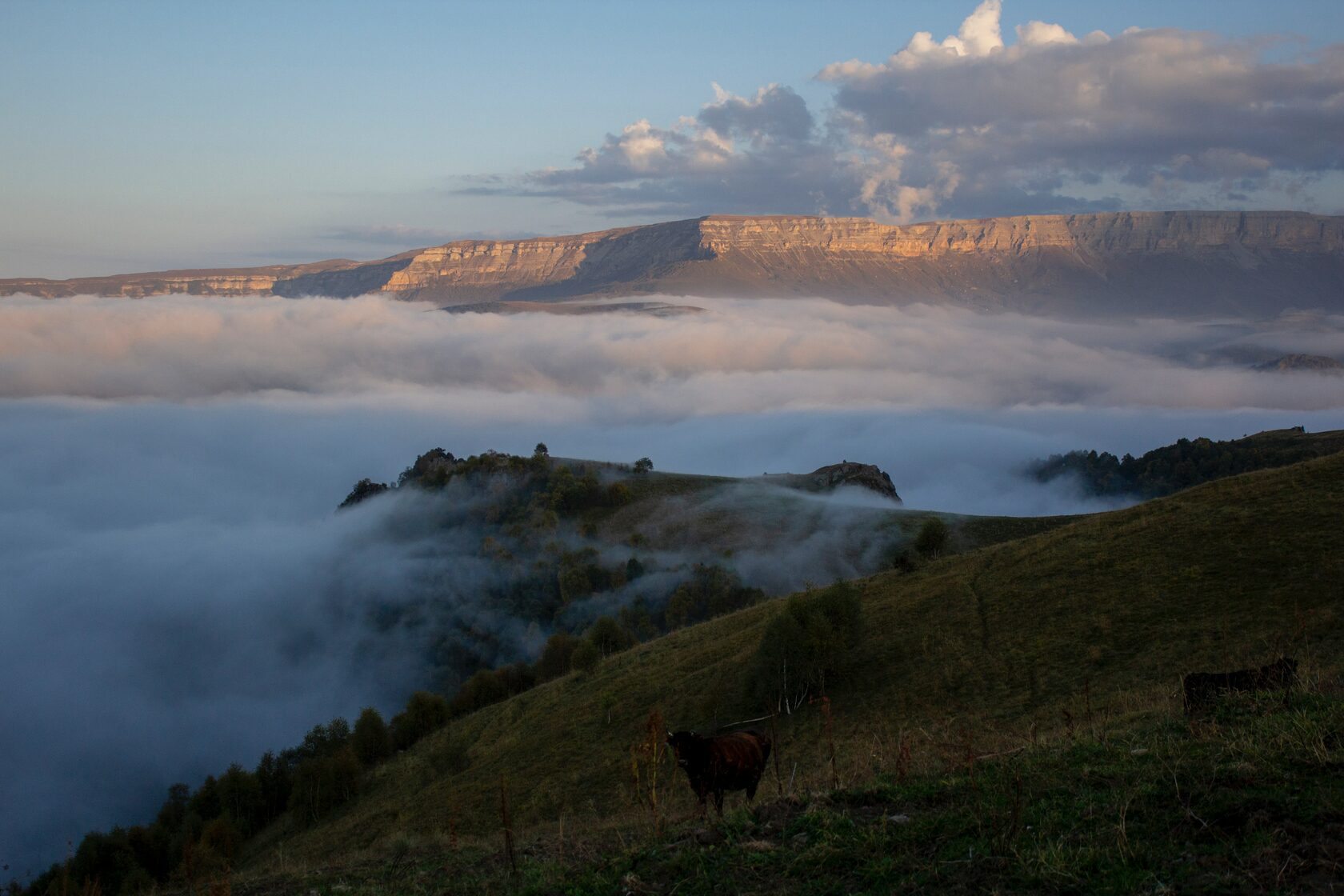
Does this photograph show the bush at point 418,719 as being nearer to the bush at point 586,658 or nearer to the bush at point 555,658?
the bush at point 555,658

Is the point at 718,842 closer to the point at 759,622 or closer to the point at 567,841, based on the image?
the point at 567,841

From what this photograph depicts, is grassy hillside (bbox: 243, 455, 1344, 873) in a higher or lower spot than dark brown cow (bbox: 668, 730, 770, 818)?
lower

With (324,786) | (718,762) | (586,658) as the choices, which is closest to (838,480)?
(586,658)

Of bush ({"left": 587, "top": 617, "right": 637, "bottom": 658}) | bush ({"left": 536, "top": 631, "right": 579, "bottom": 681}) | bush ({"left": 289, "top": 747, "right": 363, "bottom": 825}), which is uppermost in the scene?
bush ({"left": 587, "top": 617, "right": 637, "bottom": 658})

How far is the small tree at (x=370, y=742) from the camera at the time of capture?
58.0m

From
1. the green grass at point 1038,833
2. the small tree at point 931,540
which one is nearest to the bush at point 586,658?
the small tree at point 931,540

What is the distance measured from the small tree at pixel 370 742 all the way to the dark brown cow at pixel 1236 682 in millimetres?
53348

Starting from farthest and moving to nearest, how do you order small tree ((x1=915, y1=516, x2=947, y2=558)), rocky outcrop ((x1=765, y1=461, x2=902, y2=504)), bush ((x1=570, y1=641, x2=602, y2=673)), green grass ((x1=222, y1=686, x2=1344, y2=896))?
rocky outcrop ((x1=765, y1=461, x2=902, y2=504)), small tree ((x1=915, y1=516, x2=947, y2=558)), bush ((x1=570, y1=641, x2=602, y2=673)), green grass ((x1=222, y1=686, x2=1344, y2=896))

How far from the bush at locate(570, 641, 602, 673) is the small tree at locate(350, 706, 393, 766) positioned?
13.9m

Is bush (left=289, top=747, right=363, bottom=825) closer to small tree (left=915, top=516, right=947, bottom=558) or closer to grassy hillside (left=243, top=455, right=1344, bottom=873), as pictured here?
grassy hillside (left=243, top=455, right=1344, bottom=873)

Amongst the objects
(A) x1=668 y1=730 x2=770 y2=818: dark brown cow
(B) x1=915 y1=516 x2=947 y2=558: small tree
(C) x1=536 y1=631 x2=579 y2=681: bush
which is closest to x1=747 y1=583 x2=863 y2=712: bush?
(B) x1=915 y1=516 x2=947 y2=558: small tree

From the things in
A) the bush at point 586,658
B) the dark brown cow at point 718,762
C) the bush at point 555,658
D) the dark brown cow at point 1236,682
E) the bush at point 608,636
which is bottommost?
the bush at point 555,658

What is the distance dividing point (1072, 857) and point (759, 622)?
37819mm

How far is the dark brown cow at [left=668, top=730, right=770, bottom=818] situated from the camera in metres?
12.3
